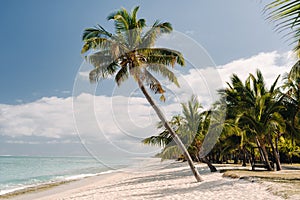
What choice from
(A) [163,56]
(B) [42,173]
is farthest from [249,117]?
(B) [42,173]

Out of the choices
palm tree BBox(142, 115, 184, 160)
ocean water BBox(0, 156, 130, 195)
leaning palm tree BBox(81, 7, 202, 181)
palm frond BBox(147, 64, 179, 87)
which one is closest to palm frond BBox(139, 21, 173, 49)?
leaning palm tree BBox(81, 7, 202, 181)

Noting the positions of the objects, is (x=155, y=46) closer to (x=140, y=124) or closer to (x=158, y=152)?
(x=140, y=124)

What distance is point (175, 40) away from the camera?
11766 millimetres

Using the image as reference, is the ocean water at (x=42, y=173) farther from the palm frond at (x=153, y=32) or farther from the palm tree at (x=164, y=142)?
the palm frond at (x=153, y=32)

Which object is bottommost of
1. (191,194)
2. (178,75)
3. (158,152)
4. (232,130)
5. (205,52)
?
(191,194)

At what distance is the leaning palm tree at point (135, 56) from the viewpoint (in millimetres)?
10781

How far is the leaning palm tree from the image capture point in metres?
10.8

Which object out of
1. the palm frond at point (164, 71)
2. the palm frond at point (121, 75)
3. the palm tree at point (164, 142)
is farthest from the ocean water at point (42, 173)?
the palm frond at point (164, 71)

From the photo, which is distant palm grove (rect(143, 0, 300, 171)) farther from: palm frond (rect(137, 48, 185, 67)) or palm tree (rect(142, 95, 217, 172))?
palm frond (rect(137, 48, 185, 67))

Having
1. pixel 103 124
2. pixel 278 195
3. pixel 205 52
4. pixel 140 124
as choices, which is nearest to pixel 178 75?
pixel 205 52

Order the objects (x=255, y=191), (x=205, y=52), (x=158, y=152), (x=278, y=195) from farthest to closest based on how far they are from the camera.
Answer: (x=158, y=152), (x=205, y=52), (x=255, y=191), (x=278, y=195)

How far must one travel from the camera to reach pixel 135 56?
35.4 feet

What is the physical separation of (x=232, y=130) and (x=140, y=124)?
5638 millimetres

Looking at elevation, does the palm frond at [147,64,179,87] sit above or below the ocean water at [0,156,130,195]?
above
